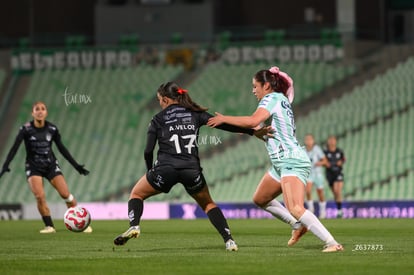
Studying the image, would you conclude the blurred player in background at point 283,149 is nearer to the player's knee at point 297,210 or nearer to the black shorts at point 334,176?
the player's knee at point 297,210

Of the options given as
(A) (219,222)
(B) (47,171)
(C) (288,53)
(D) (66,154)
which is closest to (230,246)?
(A) (219,222)

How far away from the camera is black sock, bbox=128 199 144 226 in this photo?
1466 cm

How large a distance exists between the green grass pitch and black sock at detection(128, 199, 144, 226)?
43 centimetres

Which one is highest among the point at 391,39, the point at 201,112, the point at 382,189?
the point at 201,112

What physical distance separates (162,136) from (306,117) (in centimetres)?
2301

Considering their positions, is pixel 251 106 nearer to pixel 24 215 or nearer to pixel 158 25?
pixel 158 25

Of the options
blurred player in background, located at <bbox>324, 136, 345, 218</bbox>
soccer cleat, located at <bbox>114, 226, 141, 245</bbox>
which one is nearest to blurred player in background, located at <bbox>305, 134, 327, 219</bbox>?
blurred player in background, located at <bbox>324, 136, 345, 218</bbox>

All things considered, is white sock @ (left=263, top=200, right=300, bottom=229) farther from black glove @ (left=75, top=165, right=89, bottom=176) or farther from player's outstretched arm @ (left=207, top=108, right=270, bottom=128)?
black glove @ (left=75, top=165, right=89, bottom=176)

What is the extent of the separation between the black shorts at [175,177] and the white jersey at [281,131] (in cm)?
103

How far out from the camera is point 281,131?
567 inches

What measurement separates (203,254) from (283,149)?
1696mm

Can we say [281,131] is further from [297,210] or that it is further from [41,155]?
[41,155]

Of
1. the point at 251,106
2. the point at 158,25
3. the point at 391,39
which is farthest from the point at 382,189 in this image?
the point at 158,25

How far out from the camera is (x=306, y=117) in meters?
37.2
